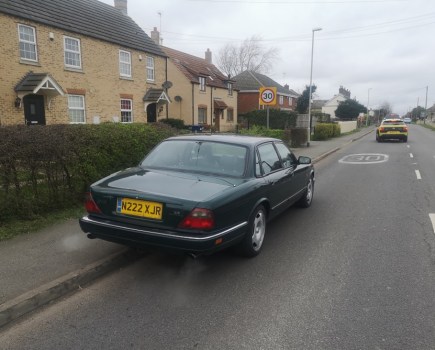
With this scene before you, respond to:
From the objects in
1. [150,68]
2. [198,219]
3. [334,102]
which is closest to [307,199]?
[198,219]

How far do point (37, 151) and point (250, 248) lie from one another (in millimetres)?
3266

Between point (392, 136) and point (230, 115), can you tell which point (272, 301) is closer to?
point (392, 136)

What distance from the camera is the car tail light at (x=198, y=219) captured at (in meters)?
3.60

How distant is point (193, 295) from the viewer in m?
3.62

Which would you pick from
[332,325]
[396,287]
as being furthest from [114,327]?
[396,287]

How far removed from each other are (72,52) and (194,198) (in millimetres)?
16928

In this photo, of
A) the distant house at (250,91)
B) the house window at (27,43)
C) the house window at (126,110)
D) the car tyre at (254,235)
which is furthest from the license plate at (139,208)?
the distant house at (250,91)

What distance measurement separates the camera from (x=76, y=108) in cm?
1816

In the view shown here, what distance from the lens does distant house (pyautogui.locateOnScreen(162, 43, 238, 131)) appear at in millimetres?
30391

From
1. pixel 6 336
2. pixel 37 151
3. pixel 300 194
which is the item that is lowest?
pixel 6 336

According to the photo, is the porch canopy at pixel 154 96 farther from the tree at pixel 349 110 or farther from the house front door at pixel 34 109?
the tree at pixel 349 110

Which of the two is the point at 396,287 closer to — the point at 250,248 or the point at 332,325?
the point at 332,325

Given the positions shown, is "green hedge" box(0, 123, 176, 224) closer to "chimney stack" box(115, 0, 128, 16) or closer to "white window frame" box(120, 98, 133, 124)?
"white window frame" box(120, 98, 133, 124)

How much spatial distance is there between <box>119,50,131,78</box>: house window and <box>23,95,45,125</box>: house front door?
19.1 feet
